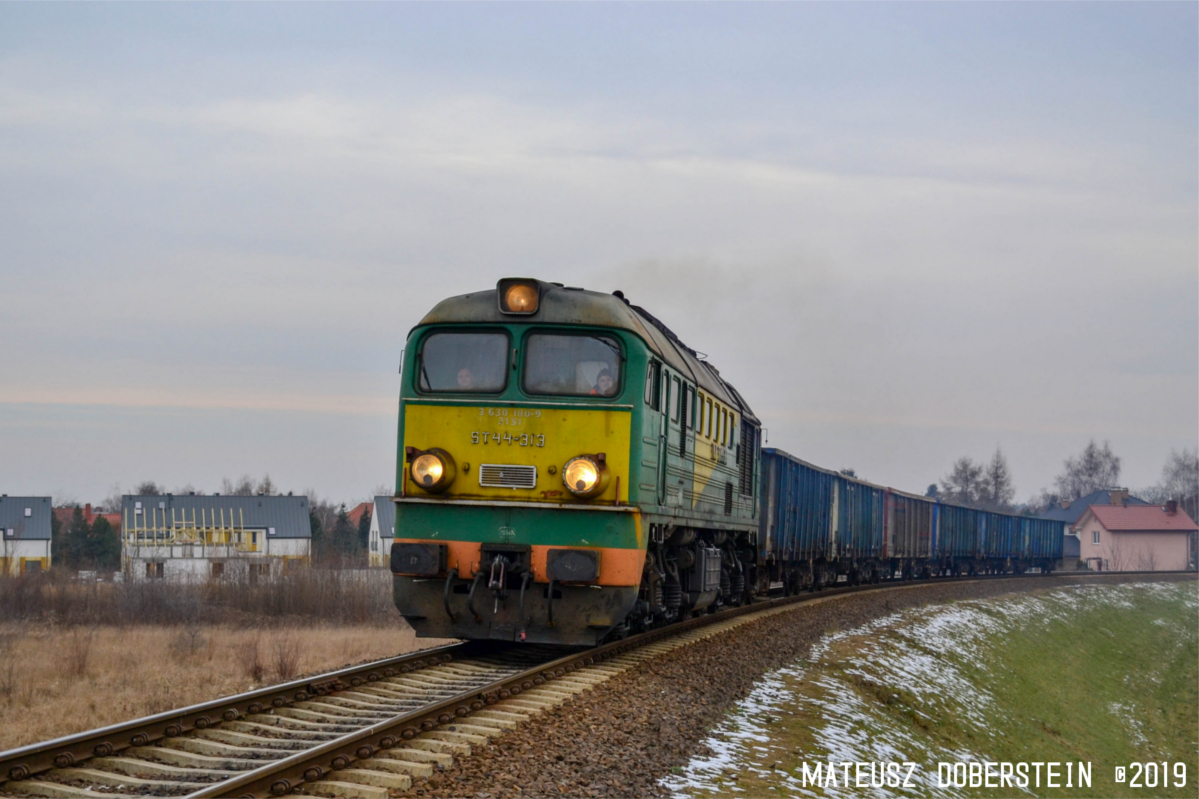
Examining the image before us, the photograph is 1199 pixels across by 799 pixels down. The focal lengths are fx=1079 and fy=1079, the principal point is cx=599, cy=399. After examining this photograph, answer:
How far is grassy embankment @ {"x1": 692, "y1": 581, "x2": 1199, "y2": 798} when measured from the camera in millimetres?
10195

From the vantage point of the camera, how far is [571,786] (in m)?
6.75

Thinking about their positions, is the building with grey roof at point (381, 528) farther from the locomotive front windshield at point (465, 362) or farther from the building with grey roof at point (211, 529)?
the locomotive front windshield at point (465, 362)

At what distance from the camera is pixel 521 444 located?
1064 centimetres

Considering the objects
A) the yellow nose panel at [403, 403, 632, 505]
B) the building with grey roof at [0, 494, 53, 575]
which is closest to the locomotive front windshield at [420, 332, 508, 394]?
the yellow nose panel at [403, 403, 632, 505]

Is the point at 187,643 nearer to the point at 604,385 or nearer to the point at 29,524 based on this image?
the point at 604,385

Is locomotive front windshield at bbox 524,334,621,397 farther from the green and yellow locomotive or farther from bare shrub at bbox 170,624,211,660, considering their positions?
bare shrub at bbox 170,624,211,660

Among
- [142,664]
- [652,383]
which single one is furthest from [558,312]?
[142,664]

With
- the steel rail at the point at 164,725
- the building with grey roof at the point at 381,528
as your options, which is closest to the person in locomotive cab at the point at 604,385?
the steel rail at the point at 164,725

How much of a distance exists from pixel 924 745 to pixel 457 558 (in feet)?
20.2

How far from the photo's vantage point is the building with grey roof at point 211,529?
66750 millimetres

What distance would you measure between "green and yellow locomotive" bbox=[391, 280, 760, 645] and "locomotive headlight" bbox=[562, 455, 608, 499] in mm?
12

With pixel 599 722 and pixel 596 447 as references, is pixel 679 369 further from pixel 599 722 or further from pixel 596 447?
pixel 599 722

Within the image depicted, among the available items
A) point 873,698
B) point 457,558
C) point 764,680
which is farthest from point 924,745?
point 457,558

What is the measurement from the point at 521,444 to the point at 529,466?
9.4 inches
